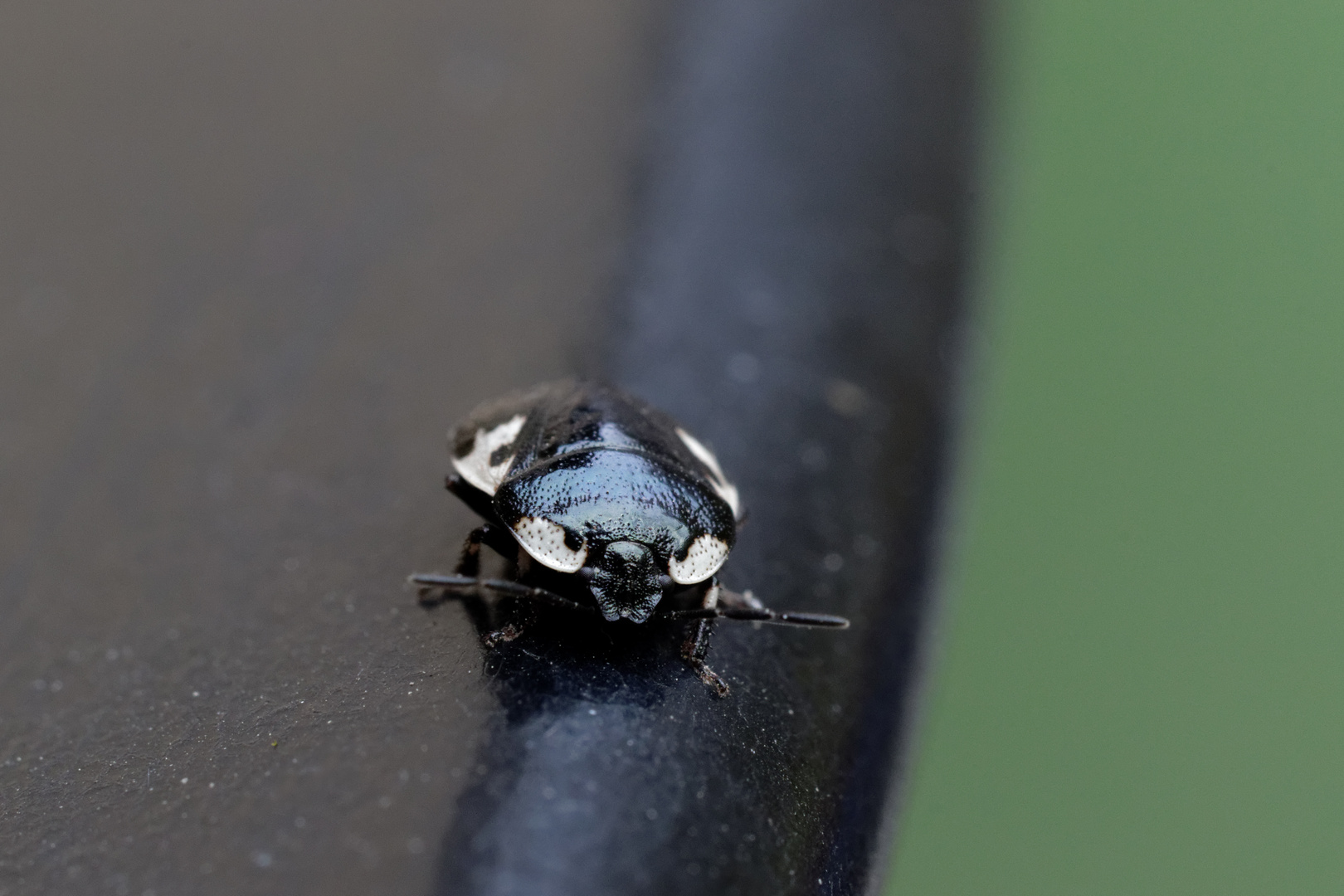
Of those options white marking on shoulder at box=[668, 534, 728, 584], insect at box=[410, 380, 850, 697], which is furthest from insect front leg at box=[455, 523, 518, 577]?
white marking on shoulder at box=[668, 534, 728, 584]

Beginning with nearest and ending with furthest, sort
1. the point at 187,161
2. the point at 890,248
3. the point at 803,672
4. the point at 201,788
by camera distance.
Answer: the point at 201,788 < the point at 803,672 < the point at 890,248 < the point at 187,161

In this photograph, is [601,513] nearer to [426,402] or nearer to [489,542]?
[489,542]

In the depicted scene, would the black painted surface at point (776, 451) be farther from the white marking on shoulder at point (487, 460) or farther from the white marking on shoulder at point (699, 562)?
the white marking on shoulder at point (487, 460)

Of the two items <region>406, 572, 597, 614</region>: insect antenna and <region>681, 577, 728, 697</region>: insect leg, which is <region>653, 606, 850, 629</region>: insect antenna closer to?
Result: <region>681, 577, 728, 697</region>: insect leg

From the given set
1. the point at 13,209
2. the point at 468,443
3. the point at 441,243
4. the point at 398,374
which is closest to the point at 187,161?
the point at 13,209

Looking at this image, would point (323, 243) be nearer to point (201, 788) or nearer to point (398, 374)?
point (398, 374)

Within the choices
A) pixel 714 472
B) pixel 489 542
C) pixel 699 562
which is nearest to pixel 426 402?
pixel 489 542

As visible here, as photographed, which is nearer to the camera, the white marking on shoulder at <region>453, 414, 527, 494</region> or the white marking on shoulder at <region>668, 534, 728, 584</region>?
the white marking on shoulder at <region>668, 534, 728, 584</region>
